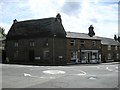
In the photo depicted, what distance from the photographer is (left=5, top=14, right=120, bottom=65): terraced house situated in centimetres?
4919

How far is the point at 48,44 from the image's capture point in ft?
161

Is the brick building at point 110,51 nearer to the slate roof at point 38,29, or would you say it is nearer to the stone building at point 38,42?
the slate roof at point 38,29

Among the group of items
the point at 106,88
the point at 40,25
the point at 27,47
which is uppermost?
the point at 40,25

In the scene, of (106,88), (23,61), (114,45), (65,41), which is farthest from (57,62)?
(106,88)

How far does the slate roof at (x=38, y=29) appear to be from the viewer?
166 ft

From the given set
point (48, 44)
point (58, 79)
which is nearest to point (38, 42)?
point (48, 44)

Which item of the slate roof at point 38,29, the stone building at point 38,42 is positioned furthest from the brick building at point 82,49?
the slate roof at point 38,29

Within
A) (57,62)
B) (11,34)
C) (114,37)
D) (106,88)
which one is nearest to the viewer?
(106,88)

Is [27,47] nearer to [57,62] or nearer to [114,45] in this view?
[57,62]

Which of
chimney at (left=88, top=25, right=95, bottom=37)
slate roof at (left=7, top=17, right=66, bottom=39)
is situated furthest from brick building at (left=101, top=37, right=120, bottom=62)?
slate roof at (left=7, top=17, right=66, bottom=39)

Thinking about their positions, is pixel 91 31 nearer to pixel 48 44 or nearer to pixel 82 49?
pixel 82 49

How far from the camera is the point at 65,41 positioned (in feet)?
167

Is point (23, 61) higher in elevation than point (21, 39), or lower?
lower

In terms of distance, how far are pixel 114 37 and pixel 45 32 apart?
3760 centimetres
